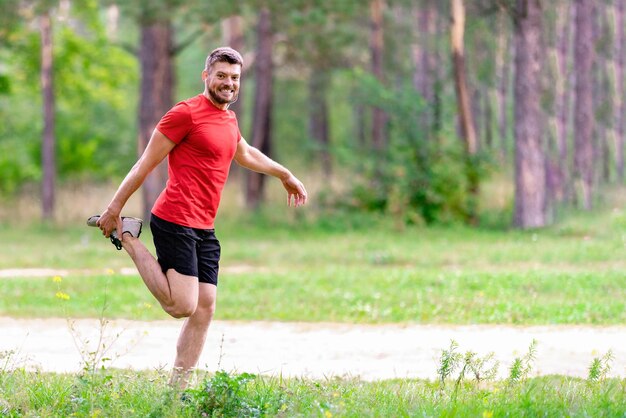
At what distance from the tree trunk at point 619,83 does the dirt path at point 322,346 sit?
27.6m

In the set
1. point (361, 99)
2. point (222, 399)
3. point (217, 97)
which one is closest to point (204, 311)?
point (222, 399)

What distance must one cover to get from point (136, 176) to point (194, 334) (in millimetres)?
1060

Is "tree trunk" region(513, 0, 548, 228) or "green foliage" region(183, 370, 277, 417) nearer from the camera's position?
"green foliage" region(183, 370, 277, 417)

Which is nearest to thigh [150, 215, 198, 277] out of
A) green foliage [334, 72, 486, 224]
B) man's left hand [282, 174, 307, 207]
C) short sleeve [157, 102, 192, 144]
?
short sleeve [157, 102, 192, 144]

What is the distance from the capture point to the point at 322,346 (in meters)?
9.41

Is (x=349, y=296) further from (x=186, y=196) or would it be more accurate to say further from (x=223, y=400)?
(x=223, y=400)

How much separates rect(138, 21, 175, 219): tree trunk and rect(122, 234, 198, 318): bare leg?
17.6m

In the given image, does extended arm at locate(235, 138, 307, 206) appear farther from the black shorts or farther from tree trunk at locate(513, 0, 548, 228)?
tree trunk at locate(513, 0, 548, 228)

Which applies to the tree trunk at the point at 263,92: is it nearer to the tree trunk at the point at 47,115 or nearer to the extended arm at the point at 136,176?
the tree trunk at the point at 47,115

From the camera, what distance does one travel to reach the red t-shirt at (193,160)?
20.0 ft

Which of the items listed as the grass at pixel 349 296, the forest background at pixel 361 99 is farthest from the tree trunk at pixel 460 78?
the grass at pixel 349 296

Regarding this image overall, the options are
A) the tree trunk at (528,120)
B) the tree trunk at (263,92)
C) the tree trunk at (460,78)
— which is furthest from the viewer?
the tree trunk at (263,92)

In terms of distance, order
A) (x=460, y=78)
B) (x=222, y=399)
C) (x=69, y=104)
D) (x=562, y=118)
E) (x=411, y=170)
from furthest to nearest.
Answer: (x=69, y=104) < (x=562, y=118) < (x=460, y=78) < (x=411, y=170) < (x=222, y=399)

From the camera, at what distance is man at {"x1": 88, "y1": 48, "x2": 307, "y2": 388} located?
6.11 meters
